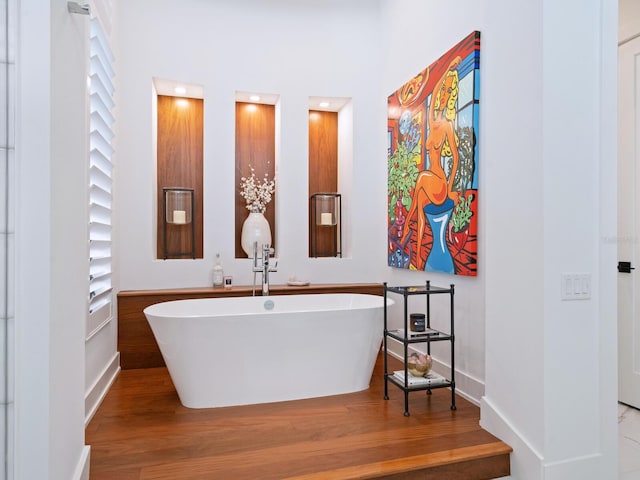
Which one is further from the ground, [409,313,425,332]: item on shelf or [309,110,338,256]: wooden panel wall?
[309,110,338,256]: wooden panel wall

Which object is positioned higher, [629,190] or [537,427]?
[629,190]

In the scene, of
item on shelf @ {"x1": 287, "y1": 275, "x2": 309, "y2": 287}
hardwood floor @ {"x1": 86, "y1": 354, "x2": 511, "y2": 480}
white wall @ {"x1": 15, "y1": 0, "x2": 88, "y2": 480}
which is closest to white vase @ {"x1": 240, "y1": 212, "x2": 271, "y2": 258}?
item on shelf @ {"x1": 287, "y1": 275, "x2": 309, "y2": 287}

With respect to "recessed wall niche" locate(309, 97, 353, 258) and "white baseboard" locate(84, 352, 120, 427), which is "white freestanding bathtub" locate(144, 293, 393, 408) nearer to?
"white baseboard" locate(84, 352, 120, 427)

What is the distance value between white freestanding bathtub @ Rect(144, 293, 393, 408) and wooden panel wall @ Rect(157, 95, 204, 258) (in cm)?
112

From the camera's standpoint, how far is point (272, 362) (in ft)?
8.99

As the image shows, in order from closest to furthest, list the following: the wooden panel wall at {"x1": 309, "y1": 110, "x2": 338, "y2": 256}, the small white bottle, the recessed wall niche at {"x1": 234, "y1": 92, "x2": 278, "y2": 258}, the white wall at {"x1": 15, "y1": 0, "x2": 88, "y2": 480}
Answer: the white wall at {"x1": 15, "y1": 0, "x2": 88, "y2": 480} → the small white bottle → the recessed wall niche at {"x1": 234, "y1": 92, "x2": 278, "y2": 258} → the wooden panel wall at {"x1": 309, "y1": 110, "x2": 338, "y2": 256}

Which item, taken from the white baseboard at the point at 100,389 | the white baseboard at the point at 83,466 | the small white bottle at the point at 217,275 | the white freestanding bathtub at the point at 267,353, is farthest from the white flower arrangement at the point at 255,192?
the white baseboard at the point at 83,466

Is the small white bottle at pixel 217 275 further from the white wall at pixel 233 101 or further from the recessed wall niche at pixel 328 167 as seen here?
the recessed wall niche at pixel 328 167

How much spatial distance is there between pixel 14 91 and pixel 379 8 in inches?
143

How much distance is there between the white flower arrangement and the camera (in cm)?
406

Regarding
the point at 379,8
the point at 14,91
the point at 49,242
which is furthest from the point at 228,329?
the point at 379,8

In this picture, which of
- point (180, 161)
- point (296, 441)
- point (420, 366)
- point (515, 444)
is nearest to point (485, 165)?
point (420, 366)

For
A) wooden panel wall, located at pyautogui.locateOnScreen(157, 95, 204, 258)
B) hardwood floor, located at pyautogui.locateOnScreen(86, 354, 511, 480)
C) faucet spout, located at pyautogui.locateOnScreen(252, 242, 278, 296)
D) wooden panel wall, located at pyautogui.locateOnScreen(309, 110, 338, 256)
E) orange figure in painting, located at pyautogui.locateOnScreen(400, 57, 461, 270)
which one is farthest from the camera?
wooden panel wall, located at pyautogui.locateOnScreen(309, 110, 338, 256)

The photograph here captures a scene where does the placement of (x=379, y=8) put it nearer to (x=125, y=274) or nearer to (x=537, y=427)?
(x=125, y=274)
